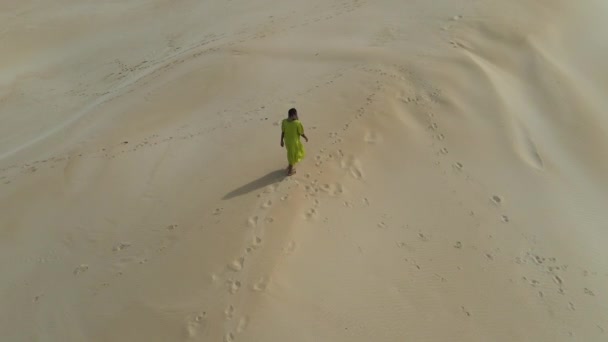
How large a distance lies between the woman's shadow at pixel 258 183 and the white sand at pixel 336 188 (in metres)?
0.03

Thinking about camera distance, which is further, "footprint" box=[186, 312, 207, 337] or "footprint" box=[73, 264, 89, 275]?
"footprint" box=[73, 264, 89, 275]

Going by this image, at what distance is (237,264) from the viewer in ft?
19.0

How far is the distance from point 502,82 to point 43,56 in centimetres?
1441

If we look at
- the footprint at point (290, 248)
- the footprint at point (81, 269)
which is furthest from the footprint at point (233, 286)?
the footprint at point (81, 269)

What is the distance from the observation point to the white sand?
5500 mm

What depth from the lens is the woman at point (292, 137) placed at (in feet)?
21.1

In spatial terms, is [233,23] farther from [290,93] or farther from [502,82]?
[502,82]

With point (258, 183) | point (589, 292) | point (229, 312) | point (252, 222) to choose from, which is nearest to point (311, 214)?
point (252, 222)

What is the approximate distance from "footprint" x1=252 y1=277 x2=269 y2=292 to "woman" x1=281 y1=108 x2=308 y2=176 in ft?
6.54

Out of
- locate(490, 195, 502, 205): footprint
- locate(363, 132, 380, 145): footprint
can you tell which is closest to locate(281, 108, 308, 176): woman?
locate(363, 132, 380, 145): footprint

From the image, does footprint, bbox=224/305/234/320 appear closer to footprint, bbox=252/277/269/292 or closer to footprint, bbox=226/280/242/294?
footprint, bbox=226/280/242/294

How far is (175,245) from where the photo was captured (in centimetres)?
632

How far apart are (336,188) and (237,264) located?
1.94 meters

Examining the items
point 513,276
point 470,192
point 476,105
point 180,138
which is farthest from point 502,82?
point 180,138
